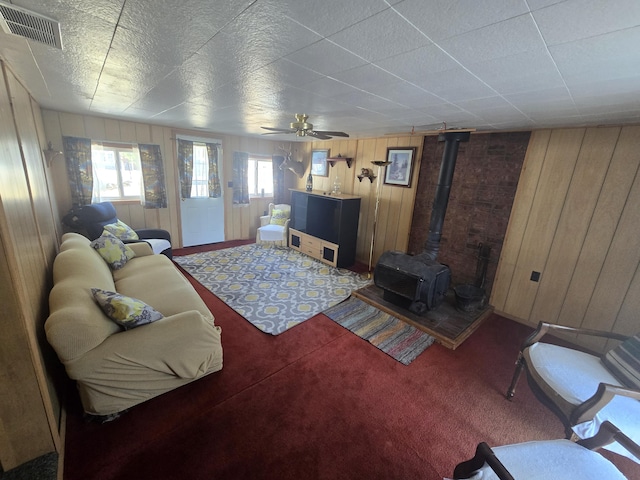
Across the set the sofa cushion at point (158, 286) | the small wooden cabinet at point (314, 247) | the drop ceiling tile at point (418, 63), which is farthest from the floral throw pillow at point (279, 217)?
the drop ceiling tile at point (418, 63)

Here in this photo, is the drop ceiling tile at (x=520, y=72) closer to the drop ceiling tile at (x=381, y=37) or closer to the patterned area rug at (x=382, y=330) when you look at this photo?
the drop ceiling tile at (x=381, y=37)

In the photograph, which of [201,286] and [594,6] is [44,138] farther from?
[594,6]

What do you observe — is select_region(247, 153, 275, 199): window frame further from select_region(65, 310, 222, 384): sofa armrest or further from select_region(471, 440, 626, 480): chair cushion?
select_region(471, 440, 626, 480): chair cushion

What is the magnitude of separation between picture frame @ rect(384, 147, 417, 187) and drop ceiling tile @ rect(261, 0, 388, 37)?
3.02 meters

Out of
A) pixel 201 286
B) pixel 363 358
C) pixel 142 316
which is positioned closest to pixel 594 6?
pixel 363 358

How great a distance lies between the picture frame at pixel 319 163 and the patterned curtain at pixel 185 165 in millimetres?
2326

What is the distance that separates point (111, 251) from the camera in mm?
2871

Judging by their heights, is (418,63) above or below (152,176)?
above

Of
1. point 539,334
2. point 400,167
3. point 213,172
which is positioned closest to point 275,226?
point 213,172

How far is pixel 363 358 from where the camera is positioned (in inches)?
92.6

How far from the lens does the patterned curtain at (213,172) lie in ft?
15.9

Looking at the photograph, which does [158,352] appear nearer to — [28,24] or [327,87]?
[28,24]

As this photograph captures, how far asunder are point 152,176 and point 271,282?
9.04 feet

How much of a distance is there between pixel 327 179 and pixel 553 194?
3487 mm
